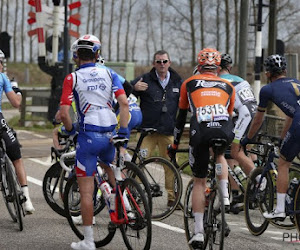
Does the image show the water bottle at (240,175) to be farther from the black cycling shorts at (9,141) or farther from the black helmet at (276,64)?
the black cycling shorts at (9,141)

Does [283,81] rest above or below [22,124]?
above

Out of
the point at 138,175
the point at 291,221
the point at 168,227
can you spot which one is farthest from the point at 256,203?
the point at 138,175

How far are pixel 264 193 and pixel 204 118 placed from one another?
1727 mm

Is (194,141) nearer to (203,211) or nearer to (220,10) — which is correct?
(203,211)

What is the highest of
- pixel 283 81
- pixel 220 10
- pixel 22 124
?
pixel 220 10

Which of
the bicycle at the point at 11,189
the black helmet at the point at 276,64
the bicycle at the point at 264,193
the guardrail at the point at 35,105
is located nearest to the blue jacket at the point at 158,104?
the bicycle at the point at 264,193

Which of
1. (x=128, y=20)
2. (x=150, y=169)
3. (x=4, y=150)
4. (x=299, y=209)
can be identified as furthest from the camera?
(x=128, y=20)

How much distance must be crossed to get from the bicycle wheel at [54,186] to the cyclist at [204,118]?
260 centimetres

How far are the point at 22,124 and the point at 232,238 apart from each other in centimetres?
1439

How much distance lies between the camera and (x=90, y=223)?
668 cm

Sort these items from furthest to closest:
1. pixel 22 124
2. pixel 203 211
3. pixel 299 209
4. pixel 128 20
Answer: pixel 128 20
pixel 22 124
pixel 299 209
pixel 203 211

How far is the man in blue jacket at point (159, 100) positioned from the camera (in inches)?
378

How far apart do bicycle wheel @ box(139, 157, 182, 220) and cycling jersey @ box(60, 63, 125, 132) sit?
6.69ft

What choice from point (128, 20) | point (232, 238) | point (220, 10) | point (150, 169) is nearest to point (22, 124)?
point (150, 169)
